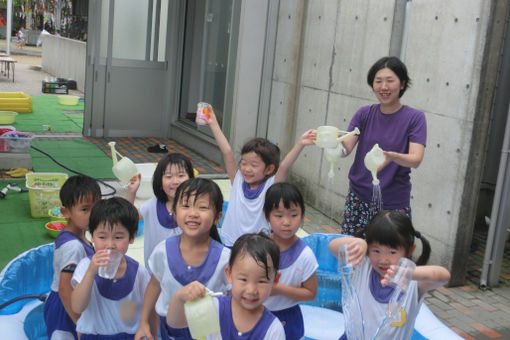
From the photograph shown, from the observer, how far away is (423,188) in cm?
513

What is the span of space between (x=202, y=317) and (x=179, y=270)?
1.62ft

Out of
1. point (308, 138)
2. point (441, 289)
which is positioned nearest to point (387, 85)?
point (308, 138)

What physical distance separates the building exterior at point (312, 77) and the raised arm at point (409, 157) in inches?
65.6

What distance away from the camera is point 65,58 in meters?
18.4

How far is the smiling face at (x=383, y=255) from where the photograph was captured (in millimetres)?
2494

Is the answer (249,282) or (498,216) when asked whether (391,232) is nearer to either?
(249,282)

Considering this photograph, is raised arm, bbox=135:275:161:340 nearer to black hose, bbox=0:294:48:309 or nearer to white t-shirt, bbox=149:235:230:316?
white t-shirt, bbox=149:235:230:316

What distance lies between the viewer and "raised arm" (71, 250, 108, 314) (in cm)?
234

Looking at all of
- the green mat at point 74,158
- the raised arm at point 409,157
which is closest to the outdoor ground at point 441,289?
the green mat at point 74,158

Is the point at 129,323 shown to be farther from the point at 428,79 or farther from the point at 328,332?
the point at 428,79

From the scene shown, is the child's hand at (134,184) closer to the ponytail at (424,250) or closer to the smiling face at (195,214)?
the smiling face at (195,214)

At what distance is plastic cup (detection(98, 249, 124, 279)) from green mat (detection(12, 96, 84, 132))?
27.9 ft

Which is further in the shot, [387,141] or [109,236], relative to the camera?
[387,141]

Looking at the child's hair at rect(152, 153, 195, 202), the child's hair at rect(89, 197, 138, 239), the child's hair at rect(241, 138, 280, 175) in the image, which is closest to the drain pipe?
the child's hair at rect(241, 138, 280, 175)
